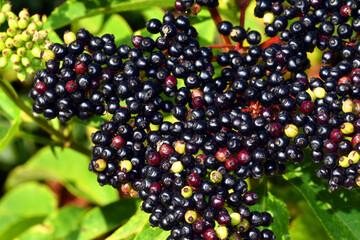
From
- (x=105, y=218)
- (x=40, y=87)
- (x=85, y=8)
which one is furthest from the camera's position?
(x=105, y=218)

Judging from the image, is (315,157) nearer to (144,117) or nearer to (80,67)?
(144,117)

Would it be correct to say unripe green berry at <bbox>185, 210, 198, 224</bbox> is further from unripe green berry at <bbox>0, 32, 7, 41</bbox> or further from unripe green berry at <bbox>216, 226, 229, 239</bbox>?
unripe green berry at <bbox>0, 32, 7, 41</bbox>

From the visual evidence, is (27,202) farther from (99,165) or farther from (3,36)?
(99,165)

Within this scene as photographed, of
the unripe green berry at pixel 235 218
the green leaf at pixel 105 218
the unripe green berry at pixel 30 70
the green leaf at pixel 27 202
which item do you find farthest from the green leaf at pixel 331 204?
the green leaf at pixel 27 202

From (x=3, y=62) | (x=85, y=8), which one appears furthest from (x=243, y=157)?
(x=85, y=8)

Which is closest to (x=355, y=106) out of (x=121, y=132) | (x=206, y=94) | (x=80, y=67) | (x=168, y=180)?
(x=206, y=94)
